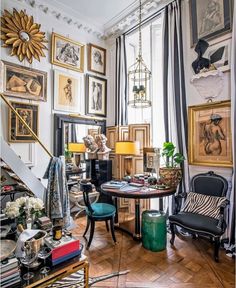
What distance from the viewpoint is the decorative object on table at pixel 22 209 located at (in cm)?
174

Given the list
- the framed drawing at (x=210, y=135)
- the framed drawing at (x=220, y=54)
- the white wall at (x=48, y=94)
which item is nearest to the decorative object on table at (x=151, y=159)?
the framed drawing at (x=210, y=135)

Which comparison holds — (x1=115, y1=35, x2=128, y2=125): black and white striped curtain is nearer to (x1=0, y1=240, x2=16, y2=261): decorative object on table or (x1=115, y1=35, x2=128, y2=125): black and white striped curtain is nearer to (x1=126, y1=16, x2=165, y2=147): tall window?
(x1=126, y1=16, x2=165, y2=147): tall window

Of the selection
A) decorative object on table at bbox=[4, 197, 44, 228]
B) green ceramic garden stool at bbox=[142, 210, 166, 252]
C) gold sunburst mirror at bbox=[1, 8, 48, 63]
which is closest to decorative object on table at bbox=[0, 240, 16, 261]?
decorative object on table at bbox=[4, 197, 44, 228]

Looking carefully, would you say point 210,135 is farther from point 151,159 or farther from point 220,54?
point 220,54

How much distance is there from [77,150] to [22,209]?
260 cm

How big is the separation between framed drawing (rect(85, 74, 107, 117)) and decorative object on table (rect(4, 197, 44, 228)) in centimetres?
317

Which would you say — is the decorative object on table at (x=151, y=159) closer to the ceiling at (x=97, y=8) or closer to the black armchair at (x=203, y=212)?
the black armchair at (x=203, y=212)

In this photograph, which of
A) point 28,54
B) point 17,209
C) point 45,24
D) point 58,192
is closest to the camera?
point 17,209

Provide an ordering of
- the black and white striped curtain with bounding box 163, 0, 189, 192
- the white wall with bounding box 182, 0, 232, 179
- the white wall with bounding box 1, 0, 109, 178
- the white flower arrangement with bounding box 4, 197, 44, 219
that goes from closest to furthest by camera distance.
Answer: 1. the white flower arrangement with bounding box 4, 197, 44, 219
2. the white wall with bounding box 182, 0, 232, 179
3. the black and white striped curtain with bounding box 163, 0, 189, 192
4. the white wall with bounding box 1, 0, 109, 178

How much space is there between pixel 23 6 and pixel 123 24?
2066 millimetres

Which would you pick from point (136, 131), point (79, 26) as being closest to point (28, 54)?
point (79, 26)

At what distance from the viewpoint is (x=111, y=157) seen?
483 cm

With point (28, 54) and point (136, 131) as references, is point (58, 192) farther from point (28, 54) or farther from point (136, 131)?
point (28, 54)

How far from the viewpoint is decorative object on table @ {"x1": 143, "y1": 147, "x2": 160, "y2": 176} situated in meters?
3.61
